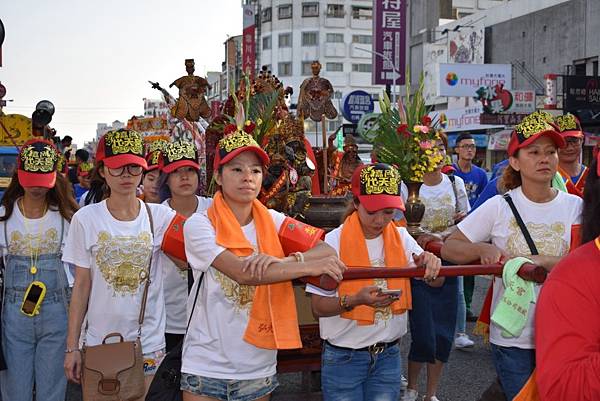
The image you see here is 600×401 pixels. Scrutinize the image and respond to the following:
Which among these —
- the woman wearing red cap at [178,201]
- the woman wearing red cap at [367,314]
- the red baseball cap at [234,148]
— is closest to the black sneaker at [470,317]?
the woman wearing red cap at [178,201]

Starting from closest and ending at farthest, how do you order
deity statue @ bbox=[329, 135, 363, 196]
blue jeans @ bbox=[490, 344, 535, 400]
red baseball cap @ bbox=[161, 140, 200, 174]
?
blue jeans @ bbox=[490, 344, 535, 400] < red baseball cap @ bbox=[161, 140, 200, 174] < deity statue @ bbox=[329, 135, 363, 196]

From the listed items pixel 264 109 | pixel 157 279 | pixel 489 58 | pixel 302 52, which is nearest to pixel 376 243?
pixel 157 279

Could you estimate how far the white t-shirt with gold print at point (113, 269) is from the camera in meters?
3.90

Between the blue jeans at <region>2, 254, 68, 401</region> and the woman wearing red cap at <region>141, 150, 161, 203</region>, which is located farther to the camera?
the woman wearing red cap at <region>141, 150, 161, 203</region>

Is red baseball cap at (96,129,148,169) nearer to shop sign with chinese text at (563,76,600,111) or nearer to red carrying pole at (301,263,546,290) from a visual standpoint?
red carrying pole at (301,263,546,290)

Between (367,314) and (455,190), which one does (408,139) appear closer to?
(455,190)

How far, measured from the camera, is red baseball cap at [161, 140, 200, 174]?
5039mm

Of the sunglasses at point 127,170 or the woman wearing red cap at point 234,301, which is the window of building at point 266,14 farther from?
the woman wearing red cap at point 234,301

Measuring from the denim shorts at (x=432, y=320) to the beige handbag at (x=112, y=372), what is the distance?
2.28 metres

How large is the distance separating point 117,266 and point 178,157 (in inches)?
53.8

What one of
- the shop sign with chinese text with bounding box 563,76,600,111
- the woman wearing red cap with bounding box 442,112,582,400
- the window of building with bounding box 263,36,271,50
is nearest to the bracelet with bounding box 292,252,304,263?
the woman wearing red cap with bounding box 442,112,582,400

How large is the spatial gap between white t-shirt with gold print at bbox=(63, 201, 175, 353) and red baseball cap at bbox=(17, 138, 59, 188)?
0.74 m

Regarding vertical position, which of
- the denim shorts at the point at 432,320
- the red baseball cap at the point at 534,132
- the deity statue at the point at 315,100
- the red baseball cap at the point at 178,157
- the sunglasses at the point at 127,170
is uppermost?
the deity statue at the point at 315,100

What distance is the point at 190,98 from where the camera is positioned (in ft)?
23.9
